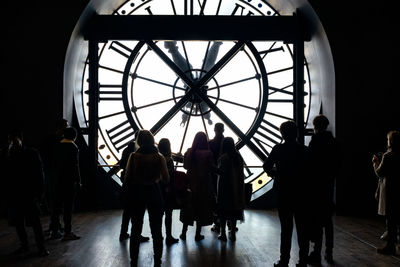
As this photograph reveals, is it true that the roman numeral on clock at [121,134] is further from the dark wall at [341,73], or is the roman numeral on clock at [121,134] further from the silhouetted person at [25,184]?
the silhouetted person at [25,184]

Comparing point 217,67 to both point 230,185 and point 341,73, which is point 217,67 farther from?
point 230,185

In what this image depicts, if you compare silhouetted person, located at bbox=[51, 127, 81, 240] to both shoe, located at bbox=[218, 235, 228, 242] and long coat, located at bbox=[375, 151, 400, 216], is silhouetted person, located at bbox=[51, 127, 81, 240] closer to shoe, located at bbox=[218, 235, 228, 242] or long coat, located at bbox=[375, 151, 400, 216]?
shoe, located at bbox=[218, 235, 228, 242]

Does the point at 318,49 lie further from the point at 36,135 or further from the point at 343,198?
the point at 36,135

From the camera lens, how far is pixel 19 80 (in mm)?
5629

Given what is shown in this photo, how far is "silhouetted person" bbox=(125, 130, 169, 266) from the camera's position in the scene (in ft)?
10.2

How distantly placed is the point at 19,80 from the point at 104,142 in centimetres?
135

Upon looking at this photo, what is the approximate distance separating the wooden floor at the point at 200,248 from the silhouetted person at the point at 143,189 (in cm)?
38

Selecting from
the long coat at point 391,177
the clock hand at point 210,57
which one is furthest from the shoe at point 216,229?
the clock hand at point 210,57

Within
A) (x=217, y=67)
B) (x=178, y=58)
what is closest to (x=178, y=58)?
(x=178, y=58)

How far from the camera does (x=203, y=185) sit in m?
4.23

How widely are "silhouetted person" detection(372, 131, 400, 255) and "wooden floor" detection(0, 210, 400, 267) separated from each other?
240 millimetres

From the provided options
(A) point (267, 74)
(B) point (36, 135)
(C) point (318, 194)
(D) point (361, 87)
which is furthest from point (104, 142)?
(C) point (318, 194)

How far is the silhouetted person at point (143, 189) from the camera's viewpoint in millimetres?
3100

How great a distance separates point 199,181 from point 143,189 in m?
1.17
